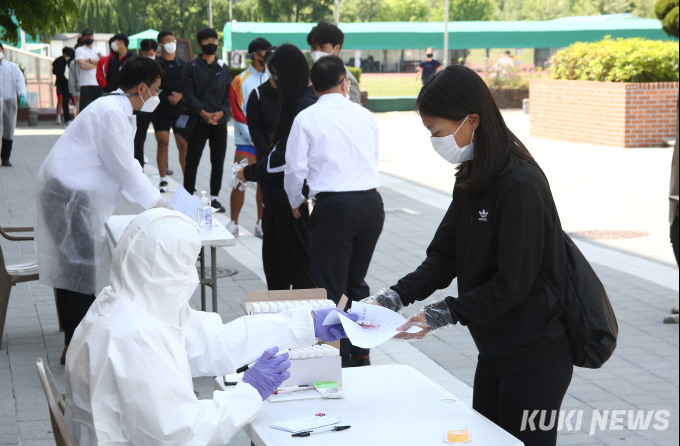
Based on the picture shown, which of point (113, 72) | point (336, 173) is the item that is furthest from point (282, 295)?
point (113, 72)

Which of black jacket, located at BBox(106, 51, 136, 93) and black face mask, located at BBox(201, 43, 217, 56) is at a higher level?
black face mask, located at BBox(201, 43, 217, 56)

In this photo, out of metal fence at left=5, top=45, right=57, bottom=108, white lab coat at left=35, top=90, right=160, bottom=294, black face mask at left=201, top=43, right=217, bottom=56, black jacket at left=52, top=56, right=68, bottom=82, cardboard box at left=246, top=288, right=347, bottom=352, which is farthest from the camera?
metal fence at left=5, top=45, right=57, bottom=108

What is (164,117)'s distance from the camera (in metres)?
10.6

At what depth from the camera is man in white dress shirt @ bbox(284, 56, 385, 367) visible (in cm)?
448

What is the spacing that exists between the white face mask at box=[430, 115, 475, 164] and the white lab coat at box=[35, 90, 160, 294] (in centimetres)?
247

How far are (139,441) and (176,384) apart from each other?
19 cm

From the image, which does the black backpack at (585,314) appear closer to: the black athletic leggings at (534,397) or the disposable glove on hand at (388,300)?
the black athletic leggings at (534,397)

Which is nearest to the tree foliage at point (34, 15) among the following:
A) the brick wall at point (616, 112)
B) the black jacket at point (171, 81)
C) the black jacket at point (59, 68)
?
the black jacket at point (171, 81)

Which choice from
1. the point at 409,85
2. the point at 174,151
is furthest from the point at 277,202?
the point at 409,85

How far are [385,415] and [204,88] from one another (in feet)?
25.3

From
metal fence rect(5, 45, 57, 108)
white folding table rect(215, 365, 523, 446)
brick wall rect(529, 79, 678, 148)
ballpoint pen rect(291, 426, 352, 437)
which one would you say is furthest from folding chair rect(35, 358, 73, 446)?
metal fence rect(5, 45, 57, 108)

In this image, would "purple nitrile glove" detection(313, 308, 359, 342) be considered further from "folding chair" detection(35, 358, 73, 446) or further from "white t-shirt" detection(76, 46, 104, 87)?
"white t-shirt" detection(76, 46, 104, 87)

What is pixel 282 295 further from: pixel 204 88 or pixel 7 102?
pixel 7 102

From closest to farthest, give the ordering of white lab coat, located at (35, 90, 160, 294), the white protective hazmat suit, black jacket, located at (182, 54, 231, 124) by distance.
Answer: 1. the white protective hazmat suit
2. white lab coat, located at (35, 90, 160, 294)
3. black jacket, located at (182, 54, 231, 124)
